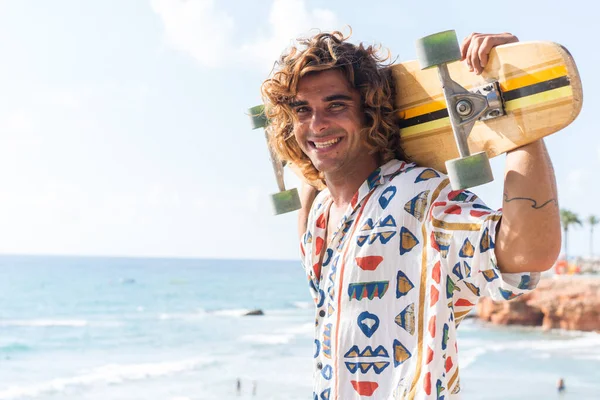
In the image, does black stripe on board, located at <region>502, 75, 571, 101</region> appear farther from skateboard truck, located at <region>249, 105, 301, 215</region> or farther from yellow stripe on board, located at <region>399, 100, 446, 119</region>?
skateboard truck, located at <region>249, 105, 301, 215</region>

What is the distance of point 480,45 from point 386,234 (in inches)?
22.8

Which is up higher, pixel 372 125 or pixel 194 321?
pixel 372 125

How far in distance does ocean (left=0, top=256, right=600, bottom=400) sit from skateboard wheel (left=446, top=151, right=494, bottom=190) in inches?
829

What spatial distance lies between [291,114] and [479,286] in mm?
848

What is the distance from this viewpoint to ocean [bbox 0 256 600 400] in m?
23.9

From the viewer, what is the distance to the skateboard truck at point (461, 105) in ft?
5.93

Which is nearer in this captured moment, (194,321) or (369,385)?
(369,385)

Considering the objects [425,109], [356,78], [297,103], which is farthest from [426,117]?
[297,103]

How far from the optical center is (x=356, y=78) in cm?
223

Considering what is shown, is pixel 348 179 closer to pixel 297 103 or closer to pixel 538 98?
pixel 297 103

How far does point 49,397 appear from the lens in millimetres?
23766

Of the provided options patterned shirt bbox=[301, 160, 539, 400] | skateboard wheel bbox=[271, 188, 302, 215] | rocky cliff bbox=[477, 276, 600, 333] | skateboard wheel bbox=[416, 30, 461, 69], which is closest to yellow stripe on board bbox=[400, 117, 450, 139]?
patterned shirt bbox=[301, 160, 539, 400]

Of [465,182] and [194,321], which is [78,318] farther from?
[465,182]

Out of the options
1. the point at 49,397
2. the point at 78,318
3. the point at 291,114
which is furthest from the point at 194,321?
the point at 291,114
